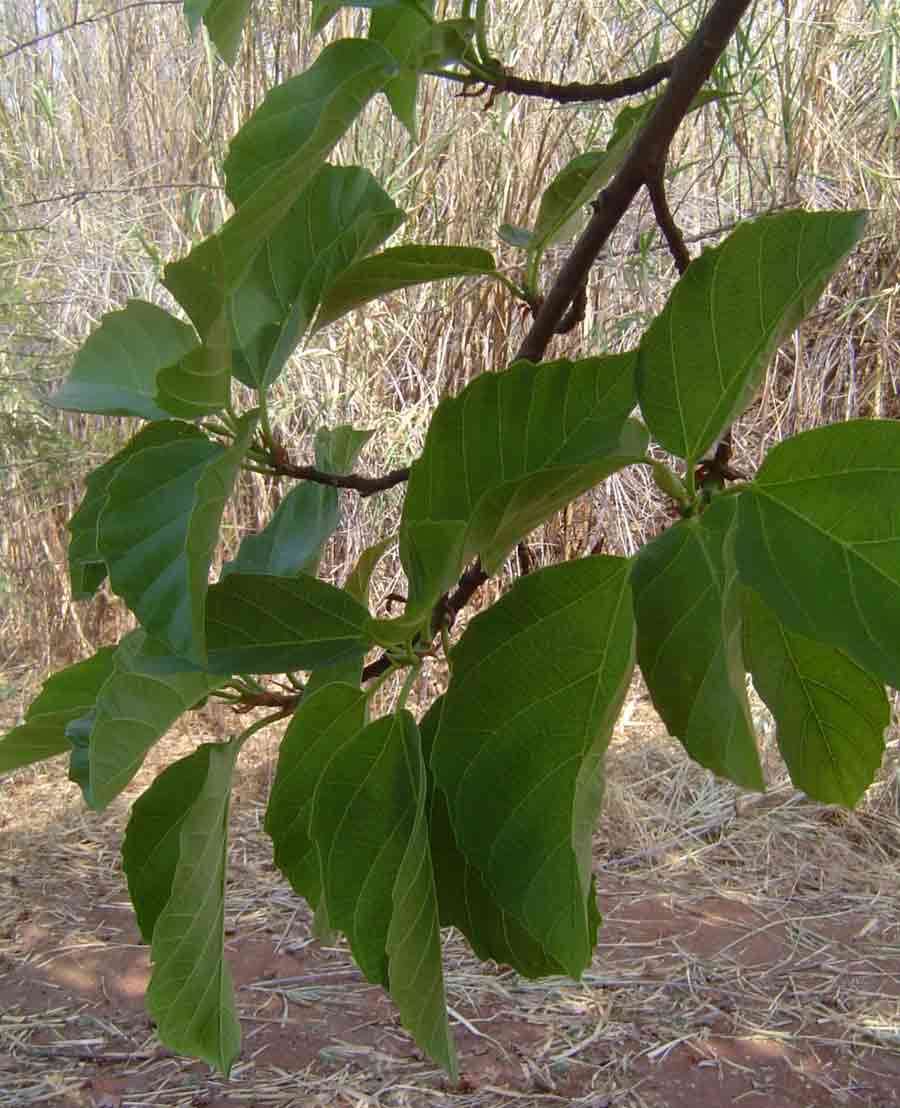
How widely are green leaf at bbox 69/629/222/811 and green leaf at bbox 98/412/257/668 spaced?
32 mm

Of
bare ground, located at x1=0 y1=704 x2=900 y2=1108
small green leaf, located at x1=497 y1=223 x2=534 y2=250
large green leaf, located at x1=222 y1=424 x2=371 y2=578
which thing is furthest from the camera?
bare ground, located at x1=0 y1=704 x2=900 y2=1108

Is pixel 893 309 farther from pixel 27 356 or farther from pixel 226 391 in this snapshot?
pixel 226 391

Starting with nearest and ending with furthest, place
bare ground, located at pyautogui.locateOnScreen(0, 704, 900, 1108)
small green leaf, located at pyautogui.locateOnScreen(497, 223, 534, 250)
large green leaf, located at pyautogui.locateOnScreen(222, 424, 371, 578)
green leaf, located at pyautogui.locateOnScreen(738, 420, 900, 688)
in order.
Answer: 1. green leaf, located at pyautogui.locateOnScreen(738, 420, 900, 688)
2. large green leaf, located at pyautogui.locateOnScreen(222, 424, 371, 578)
3. small green leaf, located at pyautogui.locateOnScreen(497, 223, 534, 250)
4. bare ground, located at pyautogui.locateOnScreen(0, 704, 900, 1108)

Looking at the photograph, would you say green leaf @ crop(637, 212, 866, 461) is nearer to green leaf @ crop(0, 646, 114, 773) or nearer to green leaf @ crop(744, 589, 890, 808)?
green leaf @ crop(744, 589, 890, 808)

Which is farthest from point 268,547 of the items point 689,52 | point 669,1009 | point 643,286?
point 643,286

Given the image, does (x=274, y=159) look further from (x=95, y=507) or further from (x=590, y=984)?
(x=590, y=984)

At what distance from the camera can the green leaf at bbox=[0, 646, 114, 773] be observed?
35 cm

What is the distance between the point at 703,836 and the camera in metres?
2.28

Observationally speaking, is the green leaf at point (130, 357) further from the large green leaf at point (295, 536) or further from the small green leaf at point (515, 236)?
the small green leaf at point (515, 236)

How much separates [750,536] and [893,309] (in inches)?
95.9

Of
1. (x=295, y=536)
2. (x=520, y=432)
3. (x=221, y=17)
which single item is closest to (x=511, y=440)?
(x=520, y=432)

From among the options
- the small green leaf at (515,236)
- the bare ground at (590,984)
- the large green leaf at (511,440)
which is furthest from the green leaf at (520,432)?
the bare ground at (590,984)

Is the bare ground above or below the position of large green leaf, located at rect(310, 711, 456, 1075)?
below

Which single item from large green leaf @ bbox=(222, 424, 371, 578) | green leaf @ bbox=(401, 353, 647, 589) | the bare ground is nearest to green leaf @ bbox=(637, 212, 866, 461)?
green leaf @ bbox=(401, 353, 647, 589)
